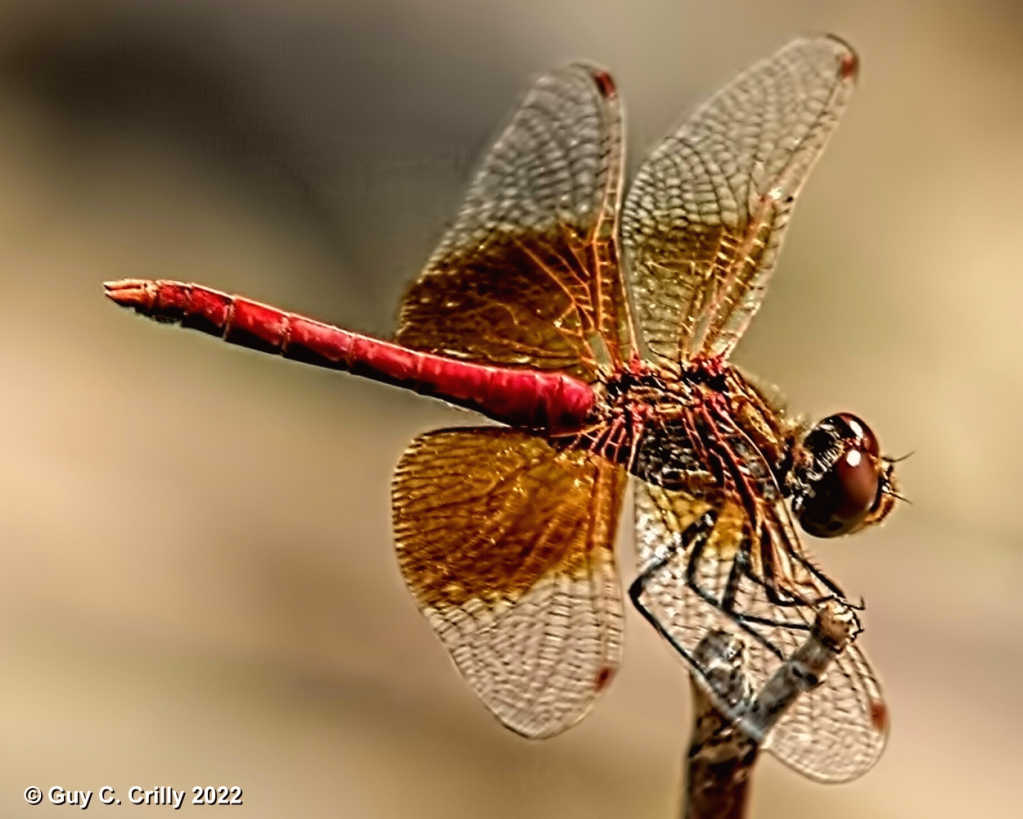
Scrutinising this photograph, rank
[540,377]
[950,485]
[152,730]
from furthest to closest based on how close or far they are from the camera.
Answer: [950,485], [152,730], [540,377]

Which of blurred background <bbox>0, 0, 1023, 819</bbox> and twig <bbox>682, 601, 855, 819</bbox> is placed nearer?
twig <bbox>682, 601, 855, 819</bbox>

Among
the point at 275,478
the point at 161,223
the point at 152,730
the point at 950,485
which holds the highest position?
the point at 161,223

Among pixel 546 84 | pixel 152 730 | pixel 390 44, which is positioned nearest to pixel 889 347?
pixel 390 44

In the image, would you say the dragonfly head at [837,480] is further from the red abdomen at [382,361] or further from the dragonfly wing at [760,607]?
the red abdomen at [382,361]

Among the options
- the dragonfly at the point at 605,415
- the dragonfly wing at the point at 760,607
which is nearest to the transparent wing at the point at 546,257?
the dragonfly at the point at 605,415

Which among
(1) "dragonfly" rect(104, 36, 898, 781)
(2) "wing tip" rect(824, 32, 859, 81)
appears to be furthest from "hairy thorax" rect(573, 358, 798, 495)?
(2) "wing tip" rect(824, 32, 859, 81)

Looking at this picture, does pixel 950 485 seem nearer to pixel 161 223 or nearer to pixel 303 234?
pixel 303 234

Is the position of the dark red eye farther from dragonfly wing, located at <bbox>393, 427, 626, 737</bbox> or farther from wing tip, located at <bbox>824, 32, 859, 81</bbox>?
wing tip, located at <bbox>824, 32, 859, 81</bbox>

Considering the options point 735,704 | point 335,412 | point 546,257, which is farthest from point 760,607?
point 335,412
